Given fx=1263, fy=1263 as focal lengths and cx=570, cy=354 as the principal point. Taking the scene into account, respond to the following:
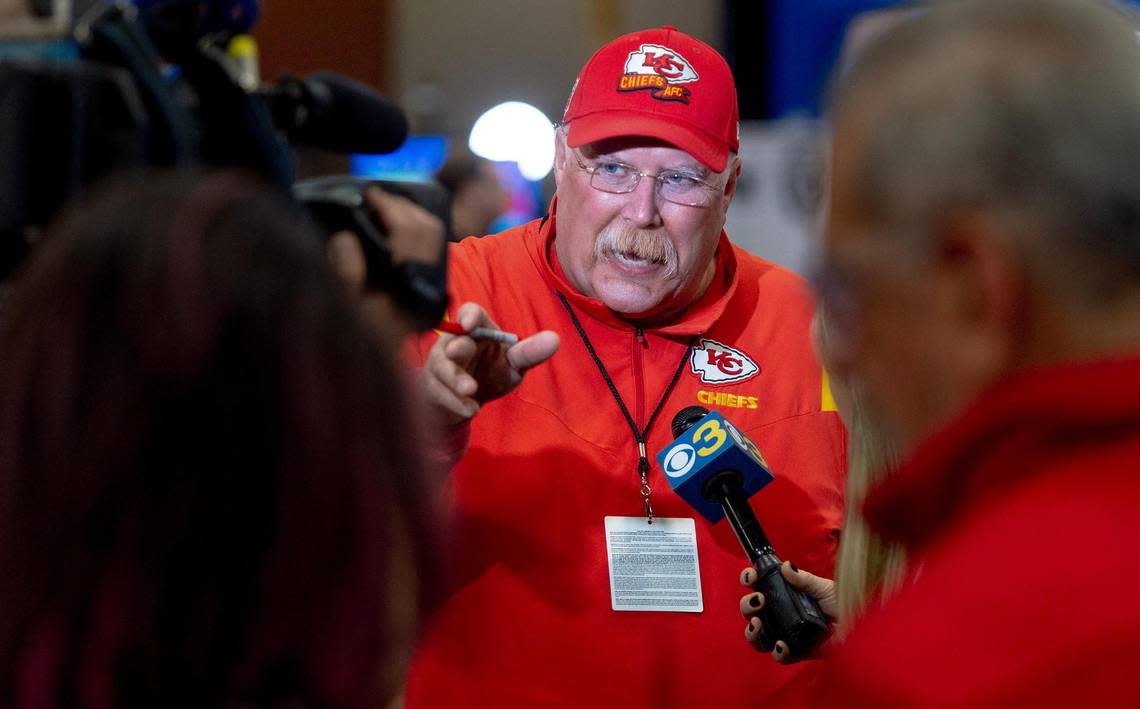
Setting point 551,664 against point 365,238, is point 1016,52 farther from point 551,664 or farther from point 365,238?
point 551,664

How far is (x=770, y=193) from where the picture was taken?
580 cm

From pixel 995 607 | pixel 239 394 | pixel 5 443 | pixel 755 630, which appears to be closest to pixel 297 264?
pixel 239 394

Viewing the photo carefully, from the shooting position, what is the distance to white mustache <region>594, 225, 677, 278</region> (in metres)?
2.51

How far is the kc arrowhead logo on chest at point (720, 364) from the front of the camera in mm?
2438

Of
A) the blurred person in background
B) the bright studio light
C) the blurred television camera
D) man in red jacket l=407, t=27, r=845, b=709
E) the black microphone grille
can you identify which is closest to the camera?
the blurred television camera

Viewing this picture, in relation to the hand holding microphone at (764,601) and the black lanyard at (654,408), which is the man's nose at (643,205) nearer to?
the black lanyard at (654,408)

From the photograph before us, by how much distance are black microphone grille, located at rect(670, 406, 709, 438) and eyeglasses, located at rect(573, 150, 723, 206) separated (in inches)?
18.2

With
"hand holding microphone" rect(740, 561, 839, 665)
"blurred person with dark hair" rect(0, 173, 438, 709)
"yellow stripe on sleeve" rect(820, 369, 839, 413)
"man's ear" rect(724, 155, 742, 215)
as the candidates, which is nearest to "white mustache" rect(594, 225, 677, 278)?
"man's ear" rect(724, 155, 742, 215)

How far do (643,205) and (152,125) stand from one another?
1.40 meters

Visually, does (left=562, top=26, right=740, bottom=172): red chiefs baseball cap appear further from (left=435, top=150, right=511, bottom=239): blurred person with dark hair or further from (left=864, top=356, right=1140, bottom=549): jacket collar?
(left=435, top=150, right=511, bottom=239): blurred person with dark hair

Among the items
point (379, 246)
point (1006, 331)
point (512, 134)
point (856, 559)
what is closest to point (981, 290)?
point (1006, 331)

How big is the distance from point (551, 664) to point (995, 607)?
1.37 metres

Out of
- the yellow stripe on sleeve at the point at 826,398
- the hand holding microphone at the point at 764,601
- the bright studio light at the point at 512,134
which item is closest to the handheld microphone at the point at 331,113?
the hand holding microphone at the point at 764,601

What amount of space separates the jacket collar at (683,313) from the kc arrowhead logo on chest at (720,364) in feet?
0.13
